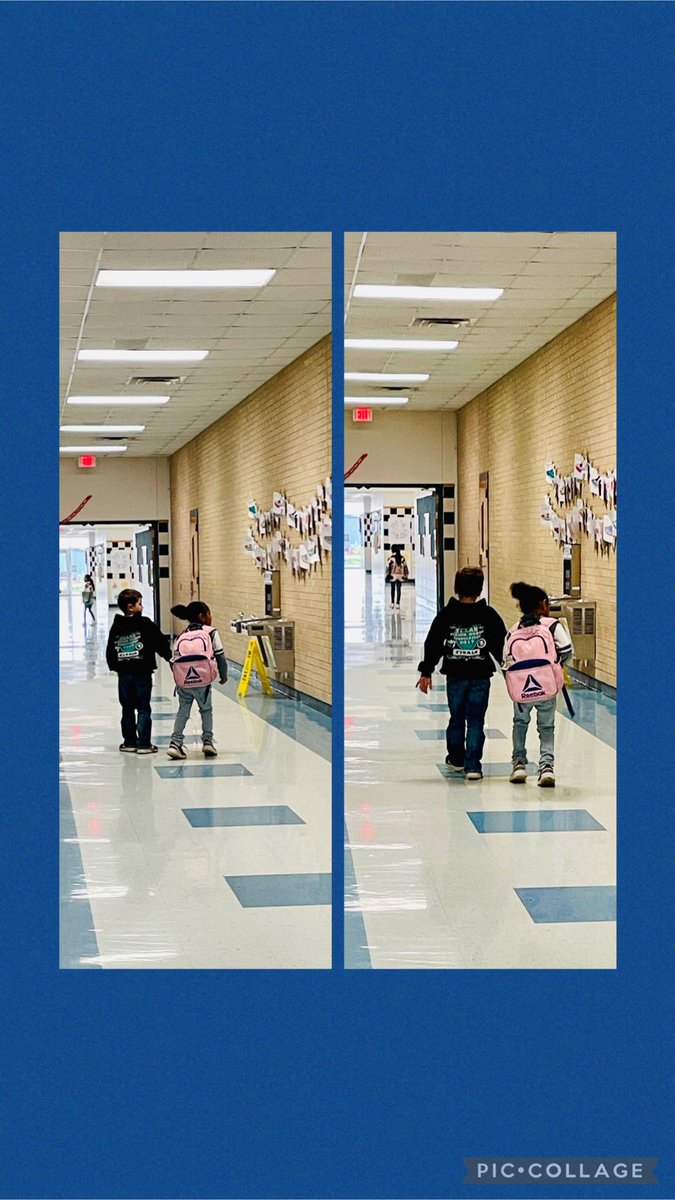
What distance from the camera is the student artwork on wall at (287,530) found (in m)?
4.94

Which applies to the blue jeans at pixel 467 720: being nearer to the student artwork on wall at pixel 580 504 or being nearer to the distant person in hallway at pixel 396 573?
the distant person in hallway at pixel 396 573

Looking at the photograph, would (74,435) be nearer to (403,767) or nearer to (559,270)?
(403,767)

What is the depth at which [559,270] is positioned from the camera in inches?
301

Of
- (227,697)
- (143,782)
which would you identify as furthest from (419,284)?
(143,782)

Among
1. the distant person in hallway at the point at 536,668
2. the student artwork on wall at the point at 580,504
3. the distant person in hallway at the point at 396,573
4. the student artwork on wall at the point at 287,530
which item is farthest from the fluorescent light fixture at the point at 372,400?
the distant person in hallway at the point at 536,668

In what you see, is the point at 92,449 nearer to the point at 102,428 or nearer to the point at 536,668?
the point at 102,428

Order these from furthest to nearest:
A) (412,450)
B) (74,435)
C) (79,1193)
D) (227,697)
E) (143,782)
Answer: (412,450)
(227,697)
(143,782)
(74,435)
(79,1193)

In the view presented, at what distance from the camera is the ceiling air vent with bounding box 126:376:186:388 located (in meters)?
4.54

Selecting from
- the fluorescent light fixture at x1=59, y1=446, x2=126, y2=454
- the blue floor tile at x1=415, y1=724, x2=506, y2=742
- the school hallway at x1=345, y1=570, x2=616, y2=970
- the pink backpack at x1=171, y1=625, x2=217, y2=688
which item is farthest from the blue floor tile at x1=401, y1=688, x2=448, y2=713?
the fluorescent light fixture at x1=59, y1=446, x2=126, y2=454

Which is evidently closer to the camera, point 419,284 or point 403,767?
point 403,767

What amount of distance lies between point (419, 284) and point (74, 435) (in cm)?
378

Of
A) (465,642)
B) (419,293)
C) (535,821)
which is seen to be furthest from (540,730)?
(419,293)

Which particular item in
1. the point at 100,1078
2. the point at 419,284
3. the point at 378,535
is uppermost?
the point at 419,284

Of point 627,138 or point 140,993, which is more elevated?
point 627,138
